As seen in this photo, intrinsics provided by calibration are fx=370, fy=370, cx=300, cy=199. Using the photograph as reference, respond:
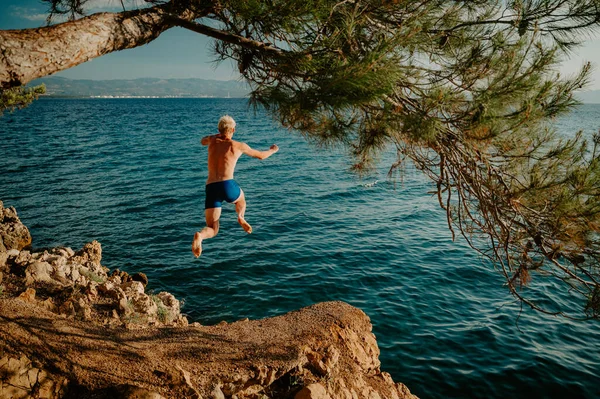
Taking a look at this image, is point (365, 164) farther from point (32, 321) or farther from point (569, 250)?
point (32, 321)

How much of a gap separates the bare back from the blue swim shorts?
65mm

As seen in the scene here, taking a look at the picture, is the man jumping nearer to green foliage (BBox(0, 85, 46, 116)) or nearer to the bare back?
the bare back

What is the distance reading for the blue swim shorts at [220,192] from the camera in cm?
477

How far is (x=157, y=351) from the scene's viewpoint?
4.82 meters

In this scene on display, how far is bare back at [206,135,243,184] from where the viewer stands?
4645mm

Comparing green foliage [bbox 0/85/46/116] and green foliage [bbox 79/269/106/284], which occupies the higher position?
green foliage [bbox 0/85/46/116]

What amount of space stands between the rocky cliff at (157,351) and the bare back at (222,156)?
2.38 metres

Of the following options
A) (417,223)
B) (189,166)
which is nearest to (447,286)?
(417,223)

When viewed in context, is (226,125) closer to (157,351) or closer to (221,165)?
(221,165)

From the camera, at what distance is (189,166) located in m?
26.3

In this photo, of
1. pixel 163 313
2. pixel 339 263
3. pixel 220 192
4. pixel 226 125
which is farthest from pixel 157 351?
pixel 339 263

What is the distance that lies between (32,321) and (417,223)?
13740mm

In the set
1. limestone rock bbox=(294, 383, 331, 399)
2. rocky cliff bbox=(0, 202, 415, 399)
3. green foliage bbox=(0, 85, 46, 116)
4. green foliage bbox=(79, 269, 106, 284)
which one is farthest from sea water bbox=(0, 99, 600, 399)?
green foliage bbox=(0, 85, 46, 116)

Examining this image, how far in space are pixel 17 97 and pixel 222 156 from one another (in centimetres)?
973
